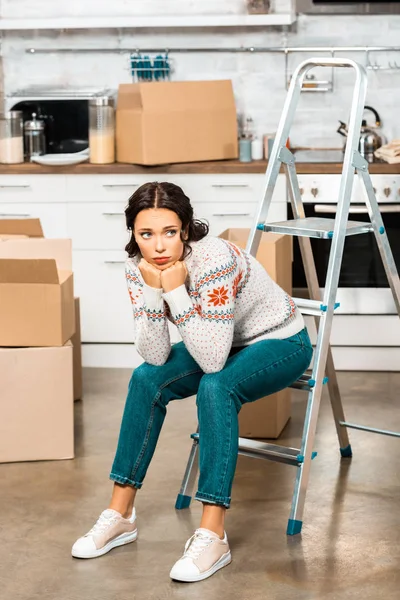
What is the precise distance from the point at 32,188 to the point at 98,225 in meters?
0.36

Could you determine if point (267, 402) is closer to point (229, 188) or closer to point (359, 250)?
point (359, 250)

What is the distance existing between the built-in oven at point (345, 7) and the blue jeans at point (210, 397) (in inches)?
106

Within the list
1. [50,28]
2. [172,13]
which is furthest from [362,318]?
[50,28]

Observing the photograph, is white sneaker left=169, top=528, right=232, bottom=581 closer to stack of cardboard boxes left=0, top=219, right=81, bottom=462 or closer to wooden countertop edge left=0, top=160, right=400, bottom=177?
stack of cardboard boxes left=0, top=219, right=81, bottom=462

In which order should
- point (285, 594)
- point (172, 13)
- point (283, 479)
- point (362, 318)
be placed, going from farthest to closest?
point (172, 13) < point (362, 318) < point (283, 479) < point (285, 594)

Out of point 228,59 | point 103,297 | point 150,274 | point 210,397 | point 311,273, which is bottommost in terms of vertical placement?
point 103,297

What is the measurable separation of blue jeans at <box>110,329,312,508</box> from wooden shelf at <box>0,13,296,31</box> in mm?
2469

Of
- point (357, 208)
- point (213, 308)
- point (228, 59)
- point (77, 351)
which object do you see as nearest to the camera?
point (213, 308)

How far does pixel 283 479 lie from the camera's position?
3.43m

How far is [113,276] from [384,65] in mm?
1771

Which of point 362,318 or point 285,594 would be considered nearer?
point 285,594

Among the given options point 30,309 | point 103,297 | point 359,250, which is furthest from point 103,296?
point 30,309

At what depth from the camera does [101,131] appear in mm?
4809

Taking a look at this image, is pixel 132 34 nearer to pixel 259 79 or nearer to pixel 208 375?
pixel 259 79
